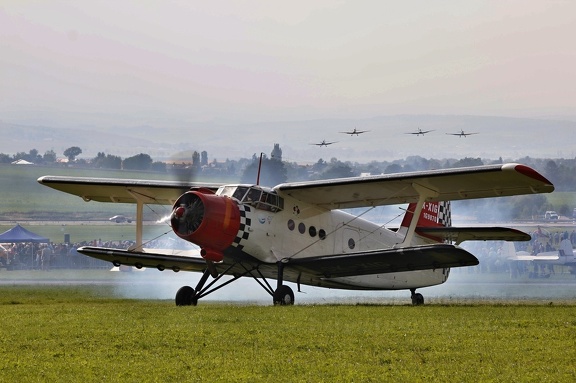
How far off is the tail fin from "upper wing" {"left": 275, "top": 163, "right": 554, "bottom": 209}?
4.00m

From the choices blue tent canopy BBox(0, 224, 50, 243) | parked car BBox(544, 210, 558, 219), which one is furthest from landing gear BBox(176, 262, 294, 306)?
parked car BBox(544, 210, 558, 219)

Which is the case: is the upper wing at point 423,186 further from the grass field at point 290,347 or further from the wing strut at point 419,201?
the grass field at point 290,347

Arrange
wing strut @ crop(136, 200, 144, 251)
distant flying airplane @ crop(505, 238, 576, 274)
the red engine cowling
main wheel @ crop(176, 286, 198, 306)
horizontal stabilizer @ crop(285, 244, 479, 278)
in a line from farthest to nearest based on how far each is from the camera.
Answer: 1. distant flying airplane @ crop(505, 238, 576, 274)
2. wing strut @ crop(136, 200, 144, 251)
3. main wheel @ crop(176, 286, 198, 306)
4. the red engine cowling
5. horizontal stabilizer @ crop(285, 244, 479, 278)

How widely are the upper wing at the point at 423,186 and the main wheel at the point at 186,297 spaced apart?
10.9 ft

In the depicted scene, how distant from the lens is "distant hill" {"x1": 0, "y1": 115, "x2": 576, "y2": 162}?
8325 centimetres

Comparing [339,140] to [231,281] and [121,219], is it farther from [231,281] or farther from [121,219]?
[231,281]

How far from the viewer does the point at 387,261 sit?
2342 centimetres

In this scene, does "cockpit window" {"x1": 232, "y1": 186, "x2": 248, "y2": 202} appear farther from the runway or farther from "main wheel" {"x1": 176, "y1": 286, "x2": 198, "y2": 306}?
the runway

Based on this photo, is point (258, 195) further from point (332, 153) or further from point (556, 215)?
point (332, 153)

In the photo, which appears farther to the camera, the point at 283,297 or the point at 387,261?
the point at 387,261

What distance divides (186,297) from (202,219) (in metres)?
2.53

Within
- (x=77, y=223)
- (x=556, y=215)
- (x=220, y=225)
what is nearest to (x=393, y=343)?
(x=220, y=225)

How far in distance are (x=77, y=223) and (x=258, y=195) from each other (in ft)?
228

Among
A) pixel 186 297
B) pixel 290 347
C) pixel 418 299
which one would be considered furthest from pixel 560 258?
pixel 290 347
